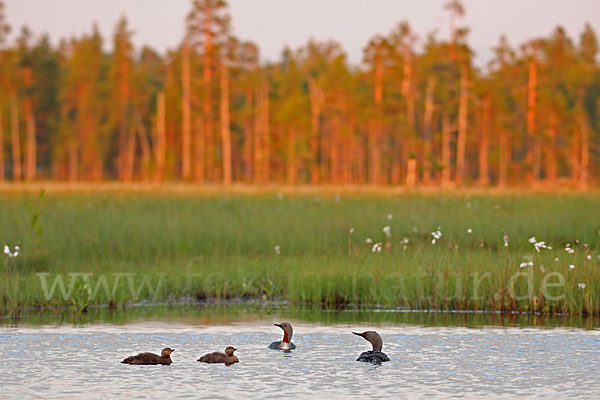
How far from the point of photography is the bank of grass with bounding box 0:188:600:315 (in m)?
13.7

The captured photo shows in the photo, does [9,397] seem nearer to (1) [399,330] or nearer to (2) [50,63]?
(1) [399,330]

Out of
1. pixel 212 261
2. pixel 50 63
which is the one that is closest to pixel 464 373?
pixel 212 261

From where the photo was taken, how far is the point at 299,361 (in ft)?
30.5

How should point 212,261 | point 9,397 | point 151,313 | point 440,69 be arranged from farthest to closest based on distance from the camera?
point 440,69
point 212,261
point 151,313
point 9,397

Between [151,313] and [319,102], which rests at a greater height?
[319,102]

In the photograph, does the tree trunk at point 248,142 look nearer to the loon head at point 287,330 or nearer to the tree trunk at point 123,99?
the tree trunk at point 123,99

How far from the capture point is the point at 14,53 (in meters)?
86.3

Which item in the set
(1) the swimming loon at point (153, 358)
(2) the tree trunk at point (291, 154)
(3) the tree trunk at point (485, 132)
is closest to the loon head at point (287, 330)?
(1) the swimming loon at point (153, 358)

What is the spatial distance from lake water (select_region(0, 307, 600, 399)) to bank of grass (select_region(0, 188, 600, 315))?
1535mm

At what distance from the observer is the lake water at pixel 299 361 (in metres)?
8.06

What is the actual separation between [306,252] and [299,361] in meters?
9.33

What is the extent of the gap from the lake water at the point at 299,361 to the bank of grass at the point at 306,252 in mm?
1535

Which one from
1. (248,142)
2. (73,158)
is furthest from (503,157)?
(73,158)

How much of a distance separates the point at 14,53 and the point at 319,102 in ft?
99.3
